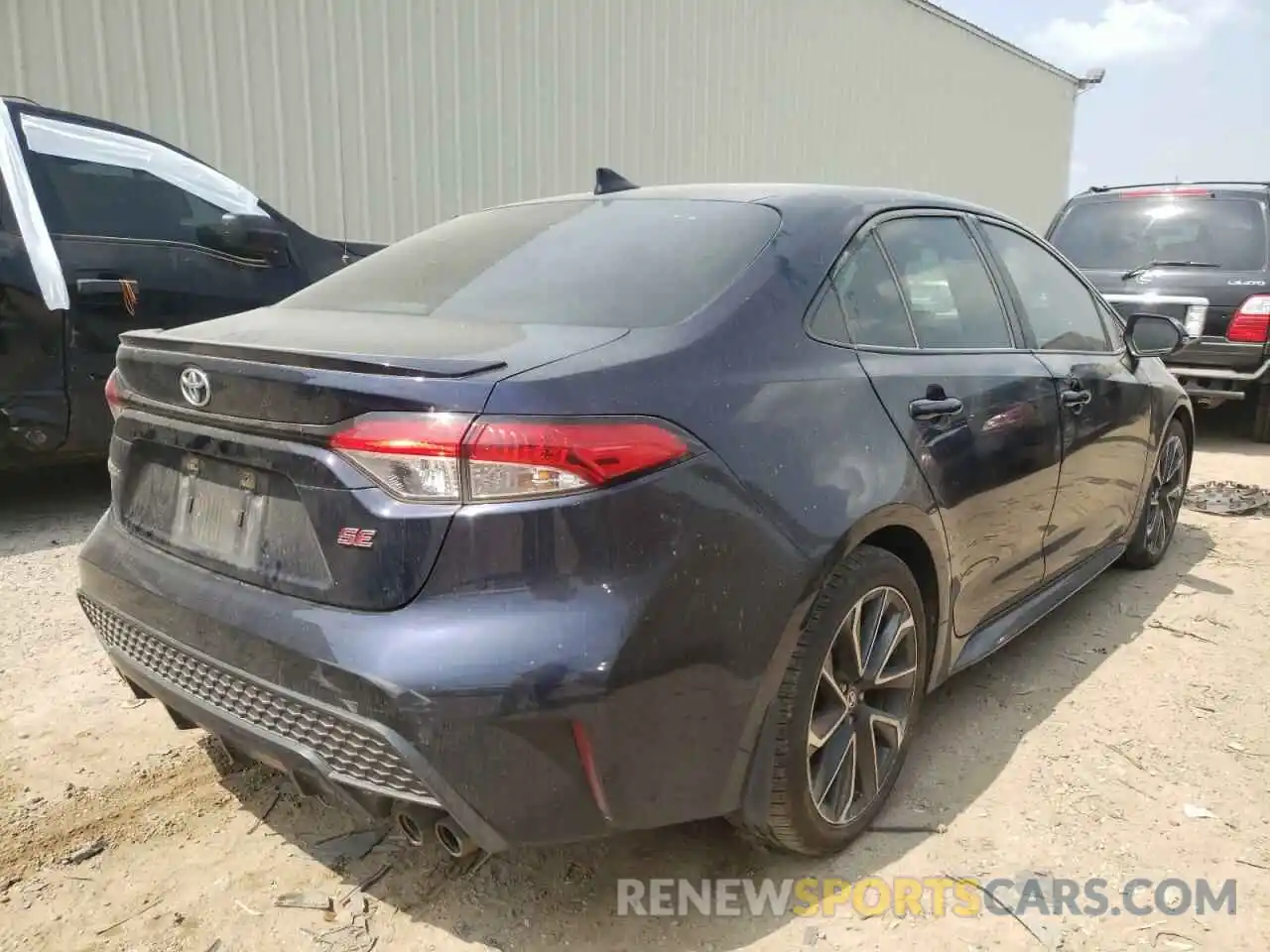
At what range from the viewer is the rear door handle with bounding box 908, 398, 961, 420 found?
240 centimetres

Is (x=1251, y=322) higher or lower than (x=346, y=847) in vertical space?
higher

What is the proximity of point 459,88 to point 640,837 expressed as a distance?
7252mm

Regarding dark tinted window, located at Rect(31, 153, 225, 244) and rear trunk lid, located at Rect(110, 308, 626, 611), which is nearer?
rear trunk lid, located at Rect(110, 308, 626, 611)

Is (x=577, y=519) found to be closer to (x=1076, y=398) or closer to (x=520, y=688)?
(x=520, y=688)

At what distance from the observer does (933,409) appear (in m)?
2.46

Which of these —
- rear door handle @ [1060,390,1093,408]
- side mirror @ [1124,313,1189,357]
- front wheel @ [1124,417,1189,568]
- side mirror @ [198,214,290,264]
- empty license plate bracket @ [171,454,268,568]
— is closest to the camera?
empty license plate bracket @ [171,454,268,568]

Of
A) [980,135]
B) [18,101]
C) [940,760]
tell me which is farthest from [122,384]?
[980,135]

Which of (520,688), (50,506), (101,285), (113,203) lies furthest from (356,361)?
(50,506)

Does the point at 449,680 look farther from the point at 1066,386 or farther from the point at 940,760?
the point at 1066,386

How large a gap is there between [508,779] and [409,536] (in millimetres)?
444

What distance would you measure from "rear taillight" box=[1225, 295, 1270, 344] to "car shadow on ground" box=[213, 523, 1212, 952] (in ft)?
16.4

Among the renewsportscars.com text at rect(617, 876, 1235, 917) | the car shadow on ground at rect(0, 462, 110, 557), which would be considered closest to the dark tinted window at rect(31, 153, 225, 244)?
the car shadow on ground at rect(0, 462, 110, 557)

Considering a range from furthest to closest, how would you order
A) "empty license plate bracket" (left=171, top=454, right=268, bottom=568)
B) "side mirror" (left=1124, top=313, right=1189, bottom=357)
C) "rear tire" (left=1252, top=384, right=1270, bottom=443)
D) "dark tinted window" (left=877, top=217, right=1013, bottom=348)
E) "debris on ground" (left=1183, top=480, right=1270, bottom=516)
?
"rear tire" (left=1252, top=384, right=1270, bottom=443), "debris on ground" (left=1183, top=480, right=1270, bottom=516), "side mirror" (left=1124, top=313, right=1189, bottom=357), "dark tinted window" (left=877, top=217, right=1013, bottom=348), "empty license plate bracket" (left=171, top=454, right=268, bottom=568)

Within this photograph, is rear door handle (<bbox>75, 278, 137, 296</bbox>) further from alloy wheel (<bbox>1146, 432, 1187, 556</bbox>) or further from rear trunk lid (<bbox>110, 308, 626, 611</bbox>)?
alloy wheel (<bbox>1146, 432, 1187, 556</bbox>)
